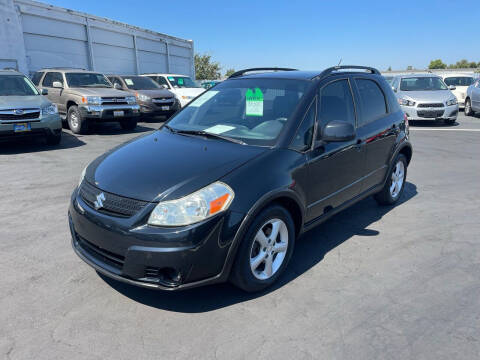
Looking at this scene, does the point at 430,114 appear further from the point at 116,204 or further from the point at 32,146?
the point at 116,204

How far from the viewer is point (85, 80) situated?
1167cm

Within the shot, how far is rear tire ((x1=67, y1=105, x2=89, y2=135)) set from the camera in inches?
418

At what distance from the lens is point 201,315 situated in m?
2.78

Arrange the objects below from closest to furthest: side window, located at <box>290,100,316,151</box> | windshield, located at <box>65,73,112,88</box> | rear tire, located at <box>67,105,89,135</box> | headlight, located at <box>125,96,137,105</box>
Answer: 1. side window, located at <box>290,100,316,151</box>
2. rear tire, located at <box>67,105,89,135</box>
3. headlight, located at <box>125,96,137,105</box>
4. windshield, located at <box>65,73,112,88</box>

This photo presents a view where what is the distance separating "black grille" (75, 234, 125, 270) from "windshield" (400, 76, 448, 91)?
1324 centimetres

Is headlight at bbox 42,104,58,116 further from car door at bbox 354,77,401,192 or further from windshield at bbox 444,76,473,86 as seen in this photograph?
windshield at bbox 444,76,473,86

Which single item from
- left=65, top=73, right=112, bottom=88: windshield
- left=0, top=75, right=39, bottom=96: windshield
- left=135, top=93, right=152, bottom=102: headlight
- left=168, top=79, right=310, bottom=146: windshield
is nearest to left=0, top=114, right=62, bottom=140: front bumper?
left=0, top=75, right=39, bottom=96: windshield

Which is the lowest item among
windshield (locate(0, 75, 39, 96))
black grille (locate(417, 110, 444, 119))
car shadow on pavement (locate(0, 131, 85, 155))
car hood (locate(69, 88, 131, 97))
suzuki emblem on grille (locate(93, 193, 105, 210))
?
car shadow on pavement (locate(0, 131, 85, 155))

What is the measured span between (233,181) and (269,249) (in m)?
0.69

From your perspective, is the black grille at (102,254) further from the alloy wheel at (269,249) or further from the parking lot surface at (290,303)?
the alloy wheel at (269,249)

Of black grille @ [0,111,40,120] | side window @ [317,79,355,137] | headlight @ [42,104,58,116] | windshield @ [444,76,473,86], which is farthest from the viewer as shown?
windshield @ [444,76,473,86]

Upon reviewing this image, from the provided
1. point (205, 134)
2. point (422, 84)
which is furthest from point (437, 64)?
point (205, 134)

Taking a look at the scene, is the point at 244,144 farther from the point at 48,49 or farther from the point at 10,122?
the point at 48,49

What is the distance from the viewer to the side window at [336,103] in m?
3.64
